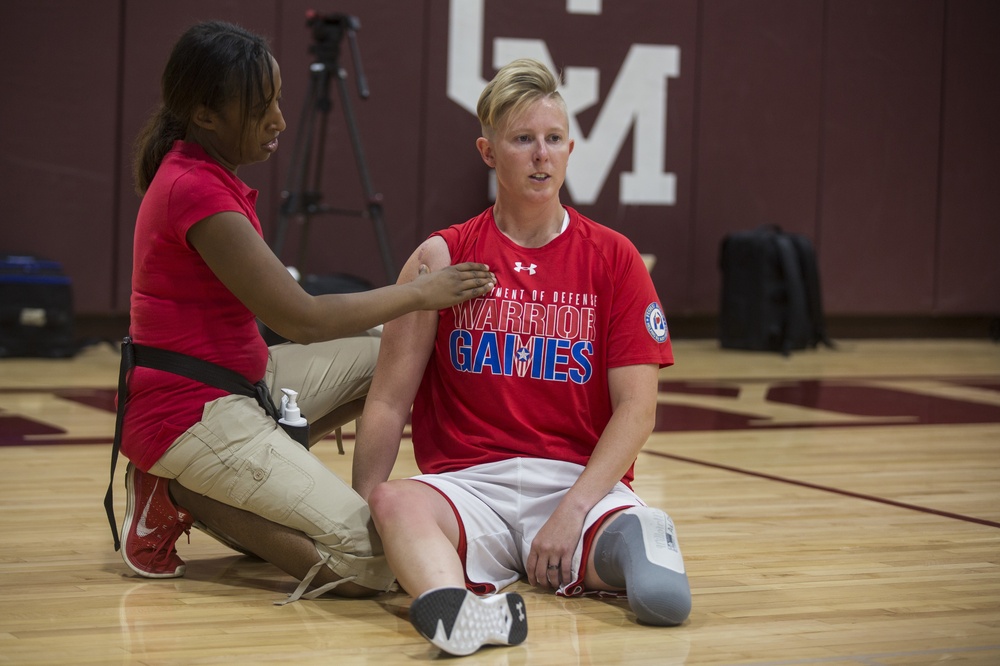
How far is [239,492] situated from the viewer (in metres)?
2.07

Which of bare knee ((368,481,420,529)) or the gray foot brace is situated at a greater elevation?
bare knee ((368,481,420,529))

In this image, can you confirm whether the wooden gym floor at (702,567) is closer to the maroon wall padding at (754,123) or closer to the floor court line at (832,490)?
the floor court line at (832,490)

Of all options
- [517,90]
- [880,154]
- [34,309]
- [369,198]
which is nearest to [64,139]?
[34,309]

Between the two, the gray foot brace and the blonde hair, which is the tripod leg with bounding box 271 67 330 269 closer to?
the blonde hair

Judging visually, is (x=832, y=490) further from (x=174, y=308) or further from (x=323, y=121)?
(x=323, y=121)

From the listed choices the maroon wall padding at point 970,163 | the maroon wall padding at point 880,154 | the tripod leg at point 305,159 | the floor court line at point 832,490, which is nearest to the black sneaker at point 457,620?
the floor court line at point 832,490

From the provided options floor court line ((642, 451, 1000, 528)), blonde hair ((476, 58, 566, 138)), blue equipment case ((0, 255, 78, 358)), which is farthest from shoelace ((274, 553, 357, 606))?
blue equipment case ((0, 255, 78, 358))

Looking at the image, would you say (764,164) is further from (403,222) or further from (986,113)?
(403,222)

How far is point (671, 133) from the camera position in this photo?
7070mm

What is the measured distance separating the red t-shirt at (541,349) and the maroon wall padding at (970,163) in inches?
241

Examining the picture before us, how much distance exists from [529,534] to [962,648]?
0.69 metres

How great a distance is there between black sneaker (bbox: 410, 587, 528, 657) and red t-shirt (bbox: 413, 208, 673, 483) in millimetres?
419

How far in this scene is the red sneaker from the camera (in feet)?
7.10

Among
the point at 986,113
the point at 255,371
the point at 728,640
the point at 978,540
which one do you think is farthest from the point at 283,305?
the point at 986,113
